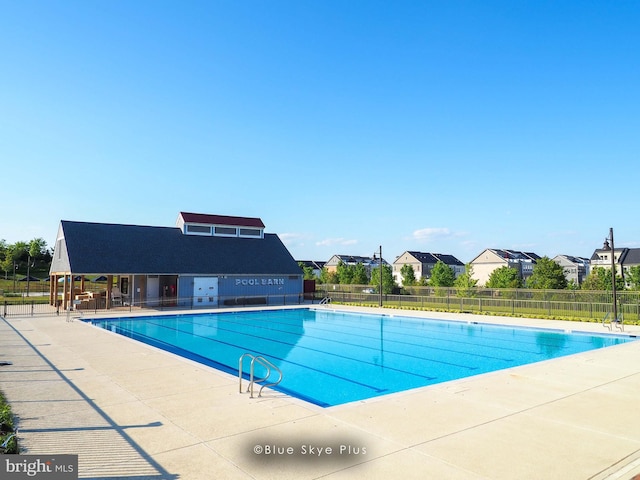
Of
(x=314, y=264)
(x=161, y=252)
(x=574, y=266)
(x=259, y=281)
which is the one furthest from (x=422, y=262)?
(x=161, y=252)

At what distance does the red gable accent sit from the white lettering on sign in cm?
603

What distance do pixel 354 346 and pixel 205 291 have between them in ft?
62.0

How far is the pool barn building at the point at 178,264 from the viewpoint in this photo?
30.6m

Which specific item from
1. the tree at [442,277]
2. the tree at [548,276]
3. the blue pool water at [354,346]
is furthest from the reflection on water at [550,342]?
the tree at [442,277]

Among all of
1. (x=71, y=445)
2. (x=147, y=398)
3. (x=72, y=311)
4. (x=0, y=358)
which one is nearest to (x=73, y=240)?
(x=72, y=311)

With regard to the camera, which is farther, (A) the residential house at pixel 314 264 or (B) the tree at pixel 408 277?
(A) the residential house at pixel 314 264

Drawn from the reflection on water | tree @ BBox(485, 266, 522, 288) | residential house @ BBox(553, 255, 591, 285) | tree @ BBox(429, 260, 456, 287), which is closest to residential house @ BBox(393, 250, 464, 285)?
residential house @ BBox(553, 255, 591, 285)

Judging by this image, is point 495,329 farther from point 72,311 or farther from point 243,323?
point 72,311

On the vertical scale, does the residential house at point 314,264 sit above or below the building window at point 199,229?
below

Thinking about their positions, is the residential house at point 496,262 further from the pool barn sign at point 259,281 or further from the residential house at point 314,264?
the pool barn sign at point 259,281

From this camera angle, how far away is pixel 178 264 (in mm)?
33125

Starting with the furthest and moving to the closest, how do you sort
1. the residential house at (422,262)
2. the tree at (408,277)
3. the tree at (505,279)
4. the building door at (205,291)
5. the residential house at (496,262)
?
the residential house at (422,262) → the residential house at (496,262) → the tree at (408,277) → the tree at (505,279) → the building door at (205,291)

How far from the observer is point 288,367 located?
14148 millimetres

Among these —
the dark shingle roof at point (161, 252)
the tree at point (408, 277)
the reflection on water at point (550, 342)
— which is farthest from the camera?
the tree at point (408, 277)
